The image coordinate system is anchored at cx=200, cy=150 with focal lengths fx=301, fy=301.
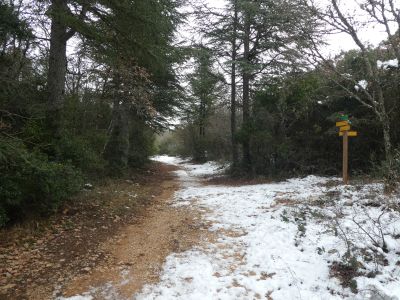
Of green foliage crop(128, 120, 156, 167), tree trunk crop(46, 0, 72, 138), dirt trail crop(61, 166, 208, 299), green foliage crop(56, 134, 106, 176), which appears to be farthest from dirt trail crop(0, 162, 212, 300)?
green foliage crop(128, 120, 156, 167)

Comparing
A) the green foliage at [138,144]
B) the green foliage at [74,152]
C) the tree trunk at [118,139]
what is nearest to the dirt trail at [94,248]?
the green foliage at [74,152]

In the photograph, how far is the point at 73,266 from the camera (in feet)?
15.9

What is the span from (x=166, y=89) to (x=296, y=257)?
13757 millimetres

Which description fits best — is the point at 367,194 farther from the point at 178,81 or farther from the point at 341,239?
the point at 178,81

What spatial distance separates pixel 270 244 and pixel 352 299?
203 centimetres

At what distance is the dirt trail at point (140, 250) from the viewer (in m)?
4.25

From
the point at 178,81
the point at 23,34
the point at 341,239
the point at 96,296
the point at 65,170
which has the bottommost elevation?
the point at 96,296

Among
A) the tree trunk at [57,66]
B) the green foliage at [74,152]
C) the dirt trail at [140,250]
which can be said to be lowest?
the dirt trail at [140,250]

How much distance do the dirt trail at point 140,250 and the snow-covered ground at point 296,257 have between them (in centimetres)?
25

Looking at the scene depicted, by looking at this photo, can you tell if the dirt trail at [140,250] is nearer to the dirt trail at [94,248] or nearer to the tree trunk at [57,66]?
the dirt trail at [94,248]

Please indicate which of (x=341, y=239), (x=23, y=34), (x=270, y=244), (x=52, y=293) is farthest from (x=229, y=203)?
(x=23, y=34)

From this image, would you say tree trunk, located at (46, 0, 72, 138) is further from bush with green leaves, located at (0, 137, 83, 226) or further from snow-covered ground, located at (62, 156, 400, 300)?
snow-covered ground, located at (62, 156, 400, 300)

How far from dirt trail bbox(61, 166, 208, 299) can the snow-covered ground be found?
25 centimetres

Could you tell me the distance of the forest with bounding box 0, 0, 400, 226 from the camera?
7.07m
